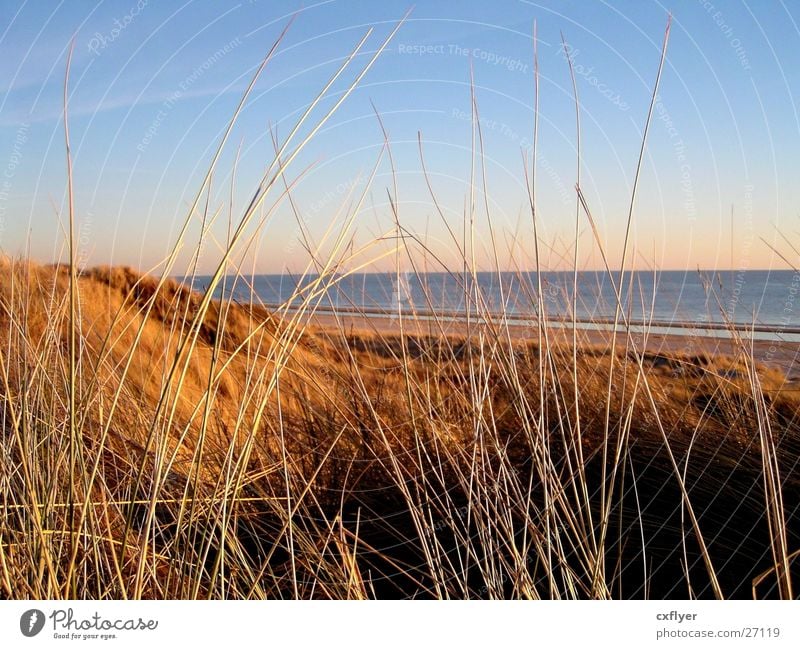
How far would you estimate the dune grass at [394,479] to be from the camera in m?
0.92

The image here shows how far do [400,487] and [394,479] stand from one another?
88mm

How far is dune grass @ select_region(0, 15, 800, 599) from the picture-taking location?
0.92 metres

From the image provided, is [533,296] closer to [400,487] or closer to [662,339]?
[400,487]

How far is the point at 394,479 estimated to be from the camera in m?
0.96

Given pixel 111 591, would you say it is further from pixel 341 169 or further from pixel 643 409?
pixel 643 409

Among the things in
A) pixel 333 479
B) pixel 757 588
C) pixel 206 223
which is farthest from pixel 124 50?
pixel 757 588

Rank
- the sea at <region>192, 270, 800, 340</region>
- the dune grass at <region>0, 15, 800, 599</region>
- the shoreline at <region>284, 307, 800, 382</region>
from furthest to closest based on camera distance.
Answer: the shoreline at <region>284, 307, 800, 382</region>
the sea at <region>192, 270, 800, 340</region>
the dune grass at <region>0, 15, 800, 599</region>
